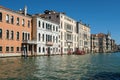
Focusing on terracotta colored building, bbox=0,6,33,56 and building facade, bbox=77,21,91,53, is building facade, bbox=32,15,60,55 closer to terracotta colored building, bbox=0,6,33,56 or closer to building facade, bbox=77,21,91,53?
terracotta colored building, bbox=0,6,33,56

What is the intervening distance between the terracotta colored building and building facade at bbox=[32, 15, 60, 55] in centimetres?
244

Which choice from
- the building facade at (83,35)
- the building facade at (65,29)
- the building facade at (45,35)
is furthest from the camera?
the building facade at (83,35)

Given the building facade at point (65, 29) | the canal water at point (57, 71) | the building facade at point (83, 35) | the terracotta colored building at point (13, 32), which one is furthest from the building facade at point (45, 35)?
the canal water at point (57, 71)

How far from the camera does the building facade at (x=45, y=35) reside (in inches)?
2112

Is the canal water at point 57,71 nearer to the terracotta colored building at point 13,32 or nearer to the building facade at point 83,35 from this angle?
the terracotta colored building at point 13,32

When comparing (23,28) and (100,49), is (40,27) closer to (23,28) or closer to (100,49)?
(23,28)

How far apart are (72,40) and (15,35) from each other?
3986 centimetres

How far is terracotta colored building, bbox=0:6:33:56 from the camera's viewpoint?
41.8m

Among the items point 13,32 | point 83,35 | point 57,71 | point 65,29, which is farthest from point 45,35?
point 83,35

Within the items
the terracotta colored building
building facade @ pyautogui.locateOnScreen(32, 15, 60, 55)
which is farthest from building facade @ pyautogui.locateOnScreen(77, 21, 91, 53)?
the terracotta colored building

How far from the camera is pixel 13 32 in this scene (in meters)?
45.1

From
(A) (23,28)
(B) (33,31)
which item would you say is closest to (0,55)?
(A) (23,28)

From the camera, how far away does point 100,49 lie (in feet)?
487

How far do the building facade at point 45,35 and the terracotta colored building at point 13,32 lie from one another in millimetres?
2444
